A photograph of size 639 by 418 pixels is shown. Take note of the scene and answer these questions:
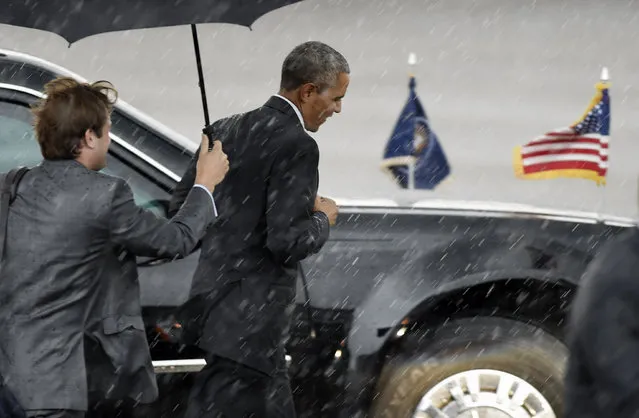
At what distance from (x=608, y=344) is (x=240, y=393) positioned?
2.30m

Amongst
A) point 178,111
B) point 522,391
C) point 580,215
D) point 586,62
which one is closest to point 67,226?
point 522,391

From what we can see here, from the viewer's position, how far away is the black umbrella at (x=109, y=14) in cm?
416

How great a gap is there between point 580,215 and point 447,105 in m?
9.05

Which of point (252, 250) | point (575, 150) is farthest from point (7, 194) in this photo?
point (575, 150)

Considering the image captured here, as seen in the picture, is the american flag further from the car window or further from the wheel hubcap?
the car window

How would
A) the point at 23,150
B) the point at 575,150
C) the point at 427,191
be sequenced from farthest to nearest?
1. the point at 427,191
2. the point at 575,150
3. the point at 23,150

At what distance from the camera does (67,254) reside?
3.71 m

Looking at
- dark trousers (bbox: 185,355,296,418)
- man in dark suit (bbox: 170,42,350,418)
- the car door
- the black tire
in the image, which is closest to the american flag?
the black tire

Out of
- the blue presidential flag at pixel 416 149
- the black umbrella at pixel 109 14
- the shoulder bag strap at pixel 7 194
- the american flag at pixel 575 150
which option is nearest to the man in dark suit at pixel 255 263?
the black umbrella at pixel 109 14

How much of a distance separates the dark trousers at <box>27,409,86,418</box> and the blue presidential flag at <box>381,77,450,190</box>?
4.54 meters

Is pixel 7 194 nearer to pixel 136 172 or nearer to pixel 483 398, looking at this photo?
pixel 136 172

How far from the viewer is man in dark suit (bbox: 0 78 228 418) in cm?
371

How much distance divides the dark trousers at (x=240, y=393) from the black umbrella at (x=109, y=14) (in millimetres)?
1064

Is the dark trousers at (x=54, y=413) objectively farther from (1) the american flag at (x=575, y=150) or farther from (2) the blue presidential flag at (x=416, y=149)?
(2) the blue presidential flag at (x=416, y=149)
